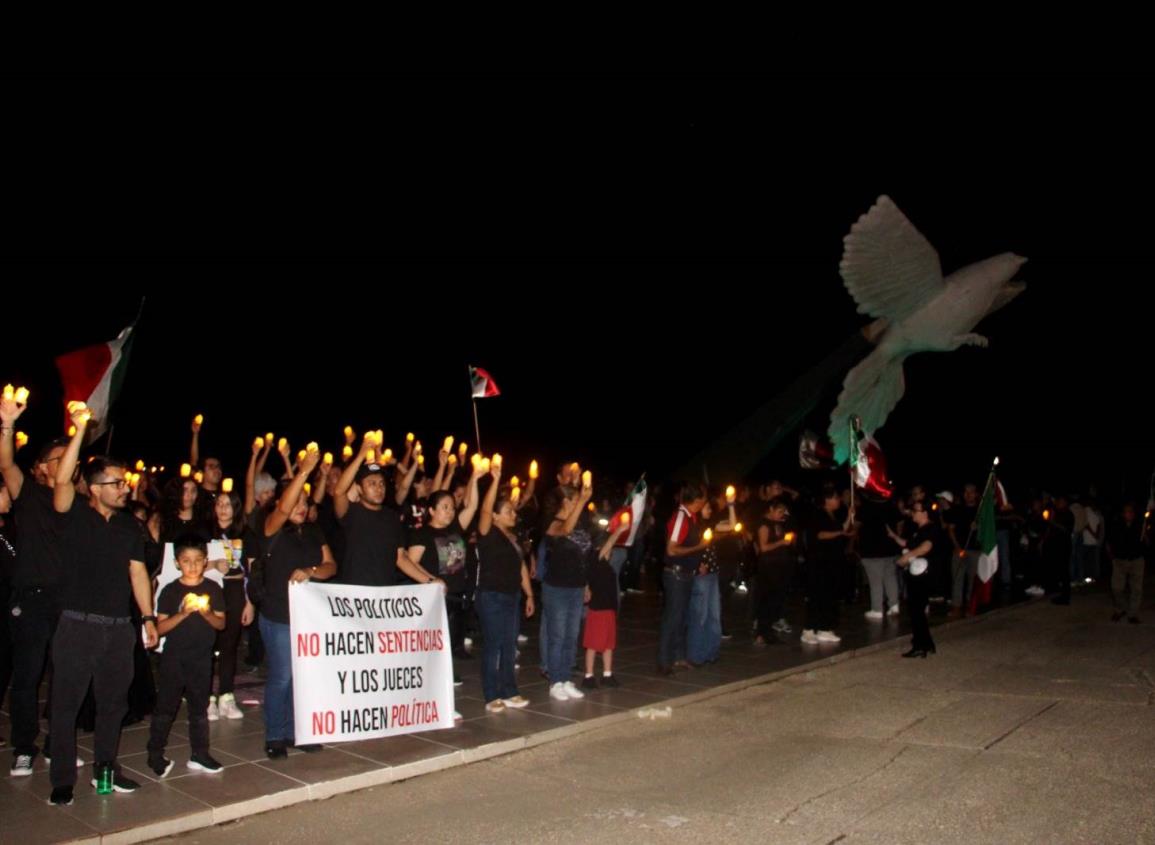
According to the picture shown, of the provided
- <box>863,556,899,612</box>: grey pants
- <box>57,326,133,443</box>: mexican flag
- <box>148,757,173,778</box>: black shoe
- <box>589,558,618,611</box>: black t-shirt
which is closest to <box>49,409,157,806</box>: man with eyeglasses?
<box>148,757,173,778</box>: black shoe

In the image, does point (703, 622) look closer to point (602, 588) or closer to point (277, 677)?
point (602, 588)

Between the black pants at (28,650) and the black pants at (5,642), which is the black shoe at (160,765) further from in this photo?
the black pants at (5,642)

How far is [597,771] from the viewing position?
21.9 feet

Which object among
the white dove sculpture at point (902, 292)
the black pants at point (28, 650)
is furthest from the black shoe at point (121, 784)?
the white dove sculpture at point (902, 292)

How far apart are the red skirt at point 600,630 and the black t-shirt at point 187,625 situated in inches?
154

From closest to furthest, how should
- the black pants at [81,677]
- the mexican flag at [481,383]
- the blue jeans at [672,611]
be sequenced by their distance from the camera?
1. the black pants at [81,677]
2. the blue jeans at [672,611]
3. the mexican flag at [481,383]

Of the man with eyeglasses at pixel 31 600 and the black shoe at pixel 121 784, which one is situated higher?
the man with eyeglasses at pixel 31 600

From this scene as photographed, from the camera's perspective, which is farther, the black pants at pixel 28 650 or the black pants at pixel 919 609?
the black pants at pixel 919 609

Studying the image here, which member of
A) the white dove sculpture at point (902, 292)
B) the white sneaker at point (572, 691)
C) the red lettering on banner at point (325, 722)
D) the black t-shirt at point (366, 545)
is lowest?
the white sneaker at point (572, 691)

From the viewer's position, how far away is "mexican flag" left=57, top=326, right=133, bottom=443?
10.8 m

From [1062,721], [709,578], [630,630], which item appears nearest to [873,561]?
[630,630]

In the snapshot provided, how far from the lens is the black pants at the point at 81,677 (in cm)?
556

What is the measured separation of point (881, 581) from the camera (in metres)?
14.9

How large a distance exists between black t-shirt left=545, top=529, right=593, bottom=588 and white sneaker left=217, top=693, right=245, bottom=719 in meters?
2.81
